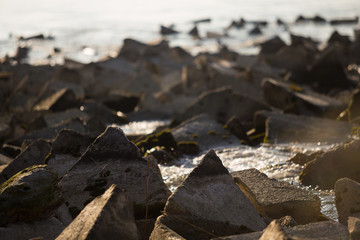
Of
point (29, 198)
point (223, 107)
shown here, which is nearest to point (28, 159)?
point (29, 198)

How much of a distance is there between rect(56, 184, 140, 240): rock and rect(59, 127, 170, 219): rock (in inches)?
23.9

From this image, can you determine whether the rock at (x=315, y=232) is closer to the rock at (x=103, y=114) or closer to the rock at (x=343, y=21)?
the rock at (x=103, y=114)

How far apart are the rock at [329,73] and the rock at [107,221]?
370 inches

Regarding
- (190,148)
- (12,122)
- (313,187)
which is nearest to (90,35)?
(12,122)

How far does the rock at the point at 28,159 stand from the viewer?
4.28 m

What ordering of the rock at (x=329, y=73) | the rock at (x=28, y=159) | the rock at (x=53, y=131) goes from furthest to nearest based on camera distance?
1. the rock at (x=329, y=73)
2. the rock at (x=53, y=131)
3. the rock at (x=28, y=159)

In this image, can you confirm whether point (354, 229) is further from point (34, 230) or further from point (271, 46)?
point (271, 46)

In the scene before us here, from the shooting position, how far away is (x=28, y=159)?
14.5 ft

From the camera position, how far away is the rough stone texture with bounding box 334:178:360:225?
338 centimetres

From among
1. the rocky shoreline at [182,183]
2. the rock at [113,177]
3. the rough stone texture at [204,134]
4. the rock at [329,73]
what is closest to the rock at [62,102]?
the rocky shoreline at [182,183]

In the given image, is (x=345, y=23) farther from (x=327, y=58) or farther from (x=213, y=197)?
(x=213, y=197)

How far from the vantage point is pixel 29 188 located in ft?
10.4

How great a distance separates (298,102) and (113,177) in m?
4.59

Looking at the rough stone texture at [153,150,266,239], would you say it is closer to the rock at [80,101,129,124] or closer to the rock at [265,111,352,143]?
the rock at [265,111,352,143]
